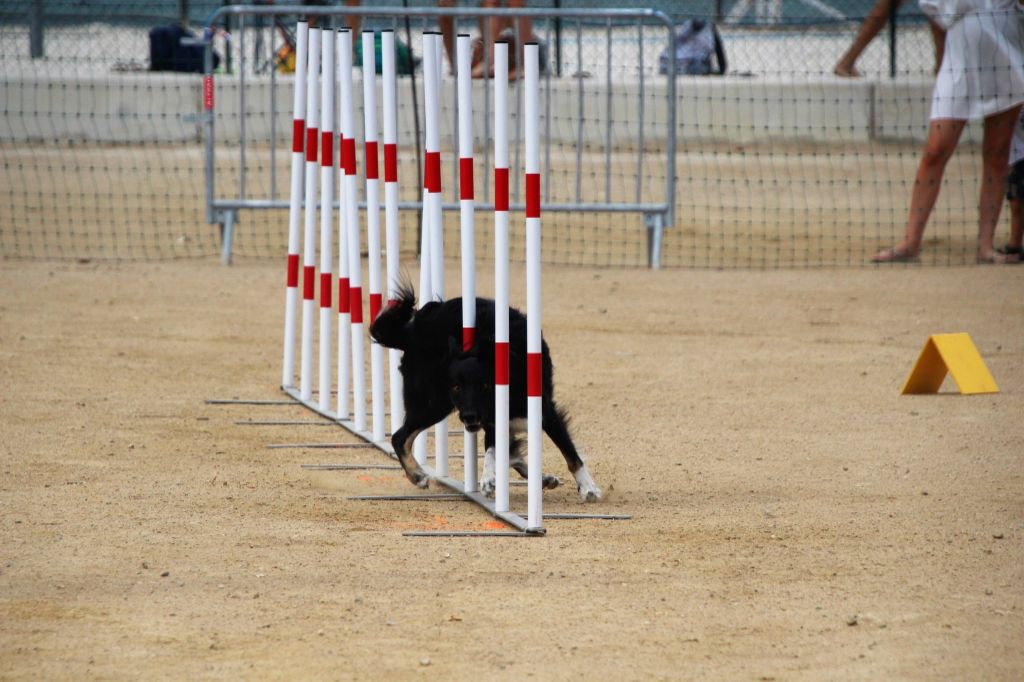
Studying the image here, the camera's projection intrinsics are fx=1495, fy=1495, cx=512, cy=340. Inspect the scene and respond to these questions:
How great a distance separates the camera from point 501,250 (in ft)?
18.2

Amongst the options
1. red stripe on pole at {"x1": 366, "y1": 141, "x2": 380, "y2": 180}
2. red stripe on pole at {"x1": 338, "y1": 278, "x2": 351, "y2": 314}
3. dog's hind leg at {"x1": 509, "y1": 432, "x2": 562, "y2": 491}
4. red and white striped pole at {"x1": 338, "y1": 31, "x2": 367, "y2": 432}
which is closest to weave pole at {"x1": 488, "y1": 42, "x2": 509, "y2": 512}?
dog's hind leg at {"x1": 509, "y1": 432, "x2": 562, "y2": 491}

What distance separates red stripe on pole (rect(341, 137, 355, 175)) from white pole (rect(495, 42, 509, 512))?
69.8 inches

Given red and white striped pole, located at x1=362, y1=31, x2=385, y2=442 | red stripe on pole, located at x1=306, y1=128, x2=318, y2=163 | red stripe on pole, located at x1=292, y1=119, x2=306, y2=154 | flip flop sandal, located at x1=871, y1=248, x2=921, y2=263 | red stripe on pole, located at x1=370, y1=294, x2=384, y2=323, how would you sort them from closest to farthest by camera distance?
red and white striped pole, located at x1=362, y1=31, x2=385, y2=442 < red stripe on pole, located at x1=370, y1=294, x2=384, y2=323 < red stripe on pole, located at x1=306, y1=128, x2=318, y2=163 < red stripe on pole, located at x1=292, y1=119, x2=306, y2=154 < flip flop sandal, located at x1=871, y1=248, x2=921, y2=263

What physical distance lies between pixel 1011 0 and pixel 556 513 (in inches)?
368

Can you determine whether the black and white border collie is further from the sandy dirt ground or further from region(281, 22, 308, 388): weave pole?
region(281, 22, 308, 388): weave pole

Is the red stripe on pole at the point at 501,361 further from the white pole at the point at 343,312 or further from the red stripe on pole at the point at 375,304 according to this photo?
the white pole at the point at 343,312

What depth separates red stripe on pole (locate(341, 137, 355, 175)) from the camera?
7.17m

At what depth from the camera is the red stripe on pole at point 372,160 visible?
685 cm

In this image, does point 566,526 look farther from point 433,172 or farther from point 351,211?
point 351,211

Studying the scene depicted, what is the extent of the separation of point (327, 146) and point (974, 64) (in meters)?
7.51

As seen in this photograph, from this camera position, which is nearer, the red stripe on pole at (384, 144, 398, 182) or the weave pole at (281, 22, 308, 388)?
the red stripe on pole at (384, 144, 398, 182)

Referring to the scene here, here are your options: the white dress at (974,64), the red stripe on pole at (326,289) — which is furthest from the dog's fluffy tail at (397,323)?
the white dress at (974,64)

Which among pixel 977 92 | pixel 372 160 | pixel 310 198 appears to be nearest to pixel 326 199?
pixel 310 198

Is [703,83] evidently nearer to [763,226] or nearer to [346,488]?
[763,226]
